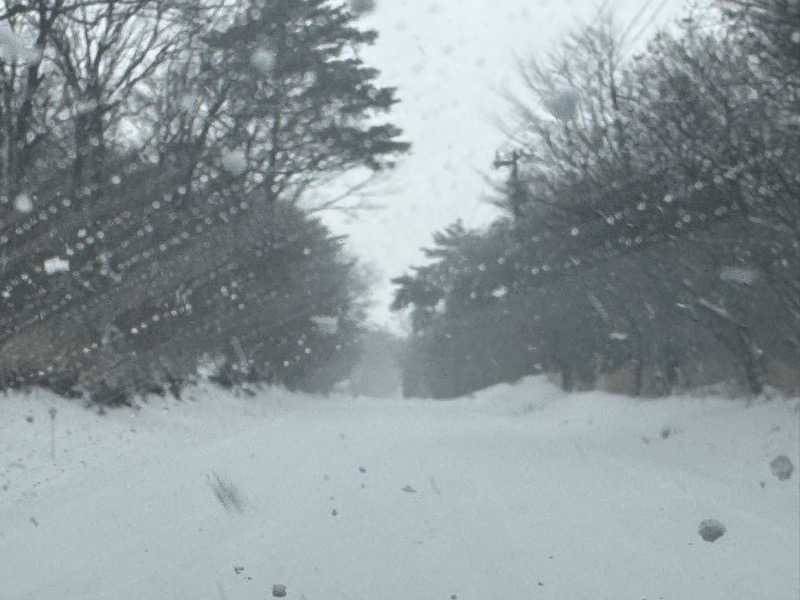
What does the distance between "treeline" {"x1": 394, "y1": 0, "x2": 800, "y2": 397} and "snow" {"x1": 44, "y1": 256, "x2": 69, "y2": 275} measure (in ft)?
31.5

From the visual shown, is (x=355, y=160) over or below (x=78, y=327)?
over

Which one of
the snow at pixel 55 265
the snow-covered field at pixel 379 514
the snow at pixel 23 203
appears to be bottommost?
the snow-covered field at pixel 379 514

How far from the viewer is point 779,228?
12.1m

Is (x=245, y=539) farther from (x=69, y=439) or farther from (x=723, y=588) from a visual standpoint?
(x=69, y=439)

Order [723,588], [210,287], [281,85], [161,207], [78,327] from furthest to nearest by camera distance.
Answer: [210,287], [281,85], [161,207], [78,327], [723,588]

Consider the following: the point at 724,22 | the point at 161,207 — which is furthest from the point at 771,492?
the point at 161,207

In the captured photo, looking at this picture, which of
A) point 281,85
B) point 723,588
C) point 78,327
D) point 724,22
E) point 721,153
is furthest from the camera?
point 281,85

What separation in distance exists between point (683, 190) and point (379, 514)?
9433 mm

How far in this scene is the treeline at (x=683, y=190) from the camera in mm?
10797

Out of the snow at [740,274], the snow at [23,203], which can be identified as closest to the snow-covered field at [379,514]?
the snow at [740,274]

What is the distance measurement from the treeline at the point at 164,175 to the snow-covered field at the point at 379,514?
2891mm

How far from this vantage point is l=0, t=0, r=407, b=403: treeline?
41.5 feet

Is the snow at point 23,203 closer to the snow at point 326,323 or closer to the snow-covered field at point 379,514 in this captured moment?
the snow-covered field at point 379,514

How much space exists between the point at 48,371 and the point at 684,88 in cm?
1041
